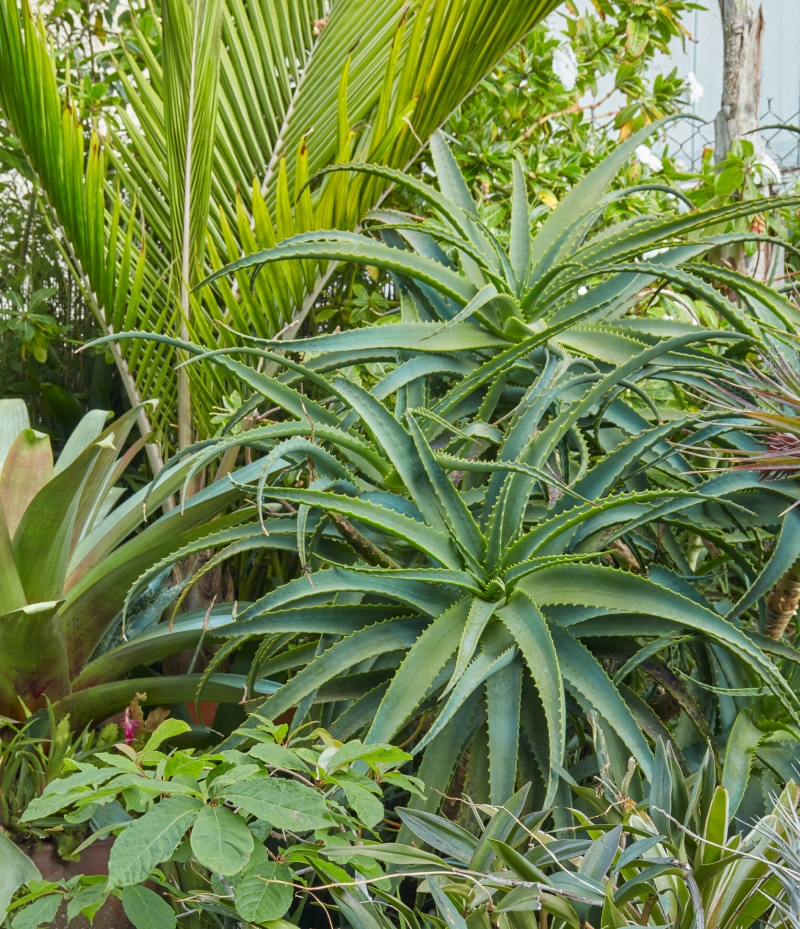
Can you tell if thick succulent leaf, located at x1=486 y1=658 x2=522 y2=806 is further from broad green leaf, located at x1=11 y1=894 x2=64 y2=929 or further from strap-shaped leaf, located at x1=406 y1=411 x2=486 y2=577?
broad green leaf, located at x1=11 y1=894 x2=64 y2=929

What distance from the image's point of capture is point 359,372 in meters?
1.48

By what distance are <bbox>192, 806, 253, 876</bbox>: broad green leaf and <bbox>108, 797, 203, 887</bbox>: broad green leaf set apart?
1 cm

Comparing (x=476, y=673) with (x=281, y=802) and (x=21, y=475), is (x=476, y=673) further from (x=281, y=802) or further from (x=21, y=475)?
(x=21, y=475)

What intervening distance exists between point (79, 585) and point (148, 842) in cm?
75

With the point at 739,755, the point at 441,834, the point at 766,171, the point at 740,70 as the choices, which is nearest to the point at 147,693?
the point at 441,834

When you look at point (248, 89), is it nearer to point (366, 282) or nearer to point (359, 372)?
point (366, 282)

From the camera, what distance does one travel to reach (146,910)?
0.56 metres

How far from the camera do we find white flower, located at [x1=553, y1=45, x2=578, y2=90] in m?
2.01

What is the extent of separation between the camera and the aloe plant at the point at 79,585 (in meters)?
1.04

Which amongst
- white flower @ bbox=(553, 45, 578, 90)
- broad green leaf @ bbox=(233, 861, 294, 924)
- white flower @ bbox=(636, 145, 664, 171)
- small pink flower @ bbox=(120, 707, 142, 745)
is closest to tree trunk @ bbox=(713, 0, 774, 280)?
white flower @ bbox=(636, 145, 664, 171)

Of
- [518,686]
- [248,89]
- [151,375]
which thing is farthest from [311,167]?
[518,686]

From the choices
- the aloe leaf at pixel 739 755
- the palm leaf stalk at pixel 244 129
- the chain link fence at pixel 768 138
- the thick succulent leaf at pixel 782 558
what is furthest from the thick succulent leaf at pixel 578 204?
the chain link fence at pixel 768 138


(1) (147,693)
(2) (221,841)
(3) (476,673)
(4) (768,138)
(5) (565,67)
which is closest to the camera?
(2) (221,841)

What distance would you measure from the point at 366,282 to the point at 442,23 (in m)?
0.66
